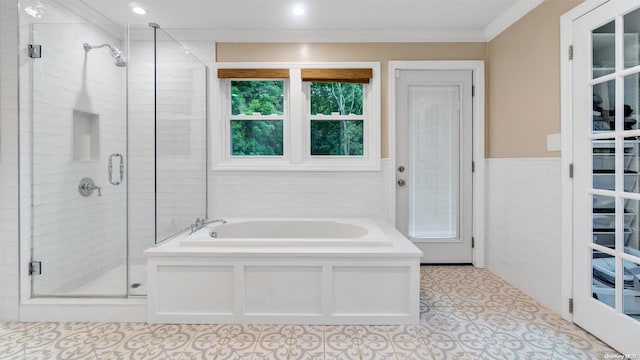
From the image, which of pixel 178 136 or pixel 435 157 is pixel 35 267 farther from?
pixel 435 157

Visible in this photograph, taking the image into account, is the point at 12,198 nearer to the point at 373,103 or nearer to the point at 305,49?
the point at 305,49

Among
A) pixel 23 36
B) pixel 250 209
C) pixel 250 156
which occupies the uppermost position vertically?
pixel 23 36

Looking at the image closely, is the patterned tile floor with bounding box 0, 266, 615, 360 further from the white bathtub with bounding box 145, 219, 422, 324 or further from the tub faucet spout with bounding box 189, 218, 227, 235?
the tub faucet spout with bounding box 189, 218, 227, 235

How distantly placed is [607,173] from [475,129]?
1421mm

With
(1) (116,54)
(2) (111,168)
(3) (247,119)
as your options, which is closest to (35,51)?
(1) (116,54)

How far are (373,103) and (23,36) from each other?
8.66 ft

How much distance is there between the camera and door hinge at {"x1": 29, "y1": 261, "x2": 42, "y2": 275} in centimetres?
221

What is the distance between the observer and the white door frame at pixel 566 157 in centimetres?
213

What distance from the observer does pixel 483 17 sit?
291cm

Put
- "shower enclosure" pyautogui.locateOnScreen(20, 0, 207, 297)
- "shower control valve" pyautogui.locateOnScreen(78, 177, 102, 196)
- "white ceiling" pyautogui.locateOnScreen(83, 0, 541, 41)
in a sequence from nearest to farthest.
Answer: "shower enclosure" pyautogui.locateOnScreen(20, 0, 207, 297) < "shower control valve" pyautogui.locateOnScreen(78, 177, 102, 196) < "white ceiling" pyautogui.locateOnScreen(83, 0, 541, 41)

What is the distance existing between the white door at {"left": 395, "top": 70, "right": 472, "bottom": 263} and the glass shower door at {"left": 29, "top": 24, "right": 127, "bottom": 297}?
2.40 m

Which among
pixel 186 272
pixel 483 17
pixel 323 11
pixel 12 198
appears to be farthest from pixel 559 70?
pixel 12 198

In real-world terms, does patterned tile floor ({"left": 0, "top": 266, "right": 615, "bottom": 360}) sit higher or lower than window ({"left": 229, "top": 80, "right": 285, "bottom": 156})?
lower

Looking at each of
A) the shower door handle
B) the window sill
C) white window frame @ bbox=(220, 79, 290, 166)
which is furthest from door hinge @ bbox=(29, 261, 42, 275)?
white window frame @ bbox=(220, 79, 290, 166)
